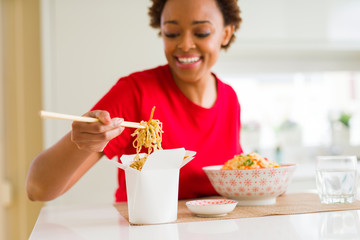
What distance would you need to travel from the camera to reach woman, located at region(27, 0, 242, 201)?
1521 millimetres

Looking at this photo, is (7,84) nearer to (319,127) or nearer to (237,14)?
(237,14)

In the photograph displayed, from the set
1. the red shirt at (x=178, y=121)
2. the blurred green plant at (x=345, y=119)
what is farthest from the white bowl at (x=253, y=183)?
the blurred green plant at (x=345, y=119)

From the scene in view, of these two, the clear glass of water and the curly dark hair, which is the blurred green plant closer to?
the curly dark hair

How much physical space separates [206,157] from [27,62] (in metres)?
1.61

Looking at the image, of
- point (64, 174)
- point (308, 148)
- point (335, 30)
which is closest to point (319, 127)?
point (308, 148)

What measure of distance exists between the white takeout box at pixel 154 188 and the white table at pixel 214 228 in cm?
3

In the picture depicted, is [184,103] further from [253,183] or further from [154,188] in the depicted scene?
[154,188]

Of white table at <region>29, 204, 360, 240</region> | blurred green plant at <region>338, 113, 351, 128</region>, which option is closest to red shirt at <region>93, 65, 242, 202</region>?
white table at <region>29, 204, 360, 240</region>

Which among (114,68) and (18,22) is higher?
(18,22)

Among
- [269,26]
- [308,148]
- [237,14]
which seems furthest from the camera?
[308,148]

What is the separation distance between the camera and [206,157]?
5.35 feet

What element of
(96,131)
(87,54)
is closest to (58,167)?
(96,131)

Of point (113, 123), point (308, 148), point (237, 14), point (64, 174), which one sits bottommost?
point (308, 148)

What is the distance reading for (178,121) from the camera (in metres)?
1.63
